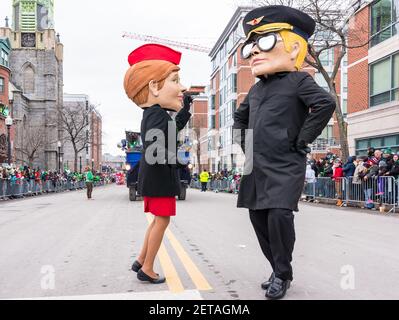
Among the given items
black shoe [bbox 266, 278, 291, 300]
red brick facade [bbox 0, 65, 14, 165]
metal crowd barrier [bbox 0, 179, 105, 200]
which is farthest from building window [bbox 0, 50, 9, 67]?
black shoe [bbox 266, 278, 291, 300]

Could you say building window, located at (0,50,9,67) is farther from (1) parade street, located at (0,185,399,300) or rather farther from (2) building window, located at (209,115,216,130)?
(1) parade street, located at (0,185,399,300)

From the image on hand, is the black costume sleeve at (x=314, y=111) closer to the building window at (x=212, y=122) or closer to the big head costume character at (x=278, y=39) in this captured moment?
the big head costume character at (x=278, y=39)

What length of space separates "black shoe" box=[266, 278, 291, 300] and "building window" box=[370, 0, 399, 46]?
20.9 m

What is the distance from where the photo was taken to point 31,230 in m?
10.0

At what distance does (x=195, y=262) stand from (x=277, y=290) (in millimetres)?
2022

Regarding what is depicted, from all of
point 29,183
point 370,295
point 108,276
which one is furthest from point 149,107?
point 29,183

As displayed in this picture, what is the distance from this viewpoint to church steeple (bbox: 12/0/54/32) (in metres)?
85.7

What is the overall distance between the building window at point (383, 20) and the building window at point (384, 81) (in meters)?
1.14

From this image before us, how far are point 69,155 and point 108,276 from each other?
106 meters

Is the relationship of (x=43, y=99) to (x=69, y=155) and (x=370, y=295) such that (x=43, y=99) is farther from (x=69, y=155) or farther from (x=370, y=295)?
(x=370, y=295)

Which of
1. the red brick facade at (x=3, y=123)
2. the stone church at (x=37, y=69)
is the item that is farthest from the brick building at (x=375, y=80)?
the stone church at (x=37, y=69)

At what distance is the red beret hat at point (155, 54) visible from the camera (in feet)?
16.4

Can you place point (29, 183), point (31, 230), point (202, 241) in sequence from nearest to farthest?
1. point (202, 241)
2. point (31, 230)
3. point (29, 183)

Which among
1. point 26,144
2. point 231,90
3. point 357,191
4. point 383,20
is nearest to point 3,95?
point 26,144
